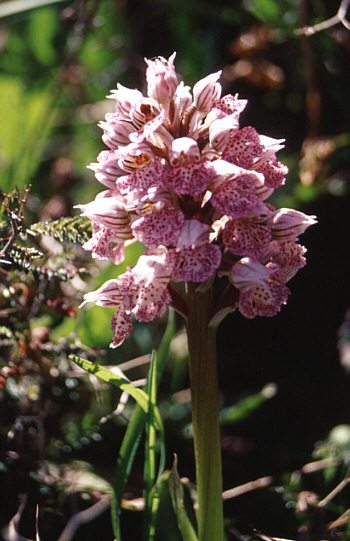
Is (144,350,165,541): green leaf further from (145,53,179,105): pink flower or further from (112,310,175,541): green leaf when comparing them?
(145,53,179,105): pink flower

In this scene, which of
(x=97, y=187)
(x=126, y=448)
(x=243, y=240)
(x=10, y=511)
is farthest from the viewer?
(x=97, y=187)

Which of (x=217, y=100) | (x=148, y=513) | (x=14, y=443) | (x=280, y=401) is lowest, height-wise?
(x=148, y=513)

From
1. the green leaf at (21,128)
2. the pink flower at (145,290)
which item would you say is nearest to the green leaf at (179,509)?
the pink flower at (145,290)

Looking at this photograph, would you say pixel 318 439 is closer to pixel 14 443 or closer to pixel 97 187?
pixel 14 443

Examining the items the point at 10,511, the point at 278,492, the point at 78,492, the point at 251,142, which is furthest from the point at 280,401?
the point at 251,142

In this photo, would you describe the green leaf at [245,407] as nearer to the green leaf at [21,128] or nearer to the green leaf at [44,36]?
the green leaf at [21,128]

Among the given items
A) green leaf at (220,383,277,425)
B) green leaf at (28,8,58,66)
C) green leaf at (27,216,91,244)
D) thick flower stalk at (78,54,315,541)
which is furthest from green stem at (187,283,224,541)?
green leaf at (28,8,58,66)

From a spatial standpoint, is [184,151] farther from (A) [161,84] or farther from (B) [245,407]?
(B) [245,407]
